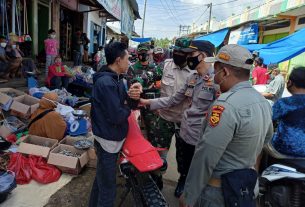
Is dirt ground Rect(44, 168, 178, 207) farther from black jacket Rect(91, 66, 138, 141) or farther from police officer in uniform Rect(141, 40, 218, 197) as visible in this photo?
black jacket Rect(91, 66, 138, 141)

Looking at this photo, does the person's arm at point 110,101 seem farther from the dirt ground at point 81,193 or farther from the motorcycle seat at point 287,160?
the motorcycle seat at point 287,160

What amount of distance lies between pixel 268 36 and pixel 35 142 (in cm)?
1732

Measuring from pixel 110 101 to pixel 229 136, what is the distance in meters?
1.07

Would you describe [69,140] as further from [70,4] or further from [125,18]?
[125,18]

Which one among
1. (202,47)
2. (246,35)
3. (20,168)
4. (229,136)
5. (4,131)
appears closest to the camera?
(229,136)

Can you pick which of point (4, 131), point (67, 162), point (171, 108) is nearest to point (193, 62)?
point (171, 108)

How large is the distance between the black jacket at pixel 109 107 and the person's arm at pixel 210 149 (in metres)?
0.84

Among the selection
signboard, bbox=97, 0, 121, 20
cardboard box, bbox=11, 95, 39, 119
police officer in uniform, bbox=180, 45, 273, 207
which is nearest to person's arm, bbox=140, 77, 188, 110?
police officer in uniform, bbox=180, 45, 273, 207

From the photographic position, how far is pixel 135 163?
8.18 ft

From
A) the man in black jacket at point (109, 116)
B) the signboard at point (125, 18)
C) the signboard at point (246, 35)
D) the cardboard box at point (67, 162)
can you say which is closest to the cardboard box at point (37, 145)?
the cardboard box at point (67, 162)

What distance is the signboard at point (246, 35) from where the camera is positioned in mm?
17828

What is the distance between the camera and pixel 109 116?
245 cm

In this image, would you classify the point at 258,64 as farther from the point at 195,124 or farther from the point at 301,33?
the point at 195,124

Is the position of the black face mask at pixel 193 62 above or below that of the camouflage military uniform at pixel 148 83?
above
